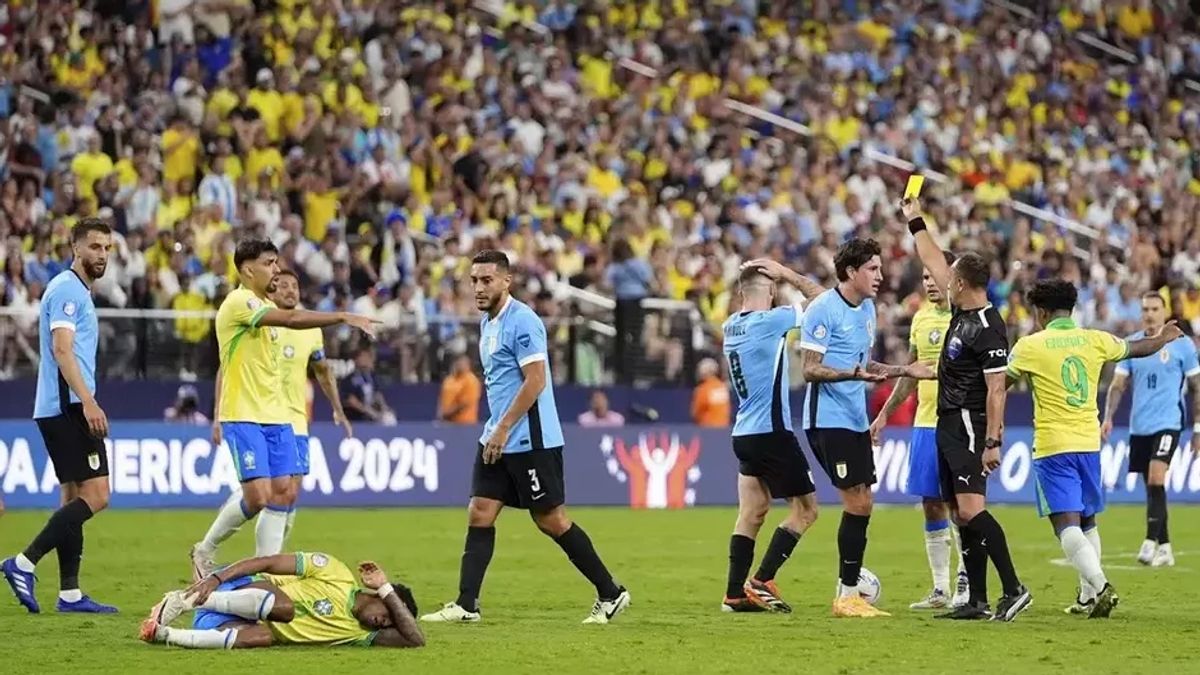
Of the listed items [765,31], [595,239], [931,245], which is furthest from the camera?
[765,31]

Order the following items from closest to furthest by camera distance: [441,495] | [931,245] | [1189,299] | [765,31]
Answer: [931,245] → [441,495] → [1189,299] → [765,31]

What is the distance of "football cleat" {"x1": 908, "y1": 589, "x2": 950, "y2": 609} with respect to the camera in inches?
563

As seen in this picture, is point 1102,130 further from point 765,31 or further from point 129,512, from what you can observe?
point 129,512

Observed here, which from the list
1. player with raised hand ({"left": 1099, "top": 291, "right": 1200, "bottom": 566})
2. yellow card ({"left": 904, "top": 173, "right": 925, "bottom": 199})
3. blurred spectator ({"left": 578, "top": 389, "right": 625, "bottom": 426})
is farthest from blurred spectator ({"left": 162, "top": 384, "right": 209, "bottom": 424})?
yellow card ({"left": 904, "top": 173, "right": 925, "bottom": 199})

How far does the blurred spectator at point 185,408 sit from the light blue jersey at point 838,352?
12260 millimetres

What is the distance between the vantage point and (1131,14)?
38969 mm

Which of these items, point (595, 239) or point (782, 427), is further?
point (595, 239)

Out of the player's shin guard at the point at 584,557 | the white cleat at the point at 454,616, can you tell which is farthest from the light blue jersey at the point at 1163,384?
the white cleat at the point at 454,616

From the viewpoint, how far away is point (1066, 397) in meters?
13.4

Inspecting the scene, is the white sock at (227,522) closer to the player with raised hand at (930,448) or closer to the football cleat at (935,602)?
the player with raised hand at (930,448)

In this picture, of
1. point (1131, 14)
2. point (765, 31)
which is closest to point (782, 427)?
point (765, 31)

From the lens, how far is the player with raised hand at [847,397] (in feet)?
44.7

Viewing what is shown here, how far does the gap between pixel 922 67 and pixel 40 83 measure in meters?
15.4

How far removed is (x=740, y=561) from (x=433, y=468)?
490 inches
